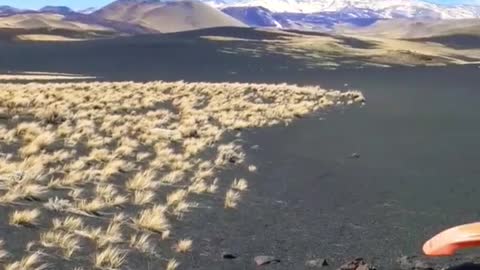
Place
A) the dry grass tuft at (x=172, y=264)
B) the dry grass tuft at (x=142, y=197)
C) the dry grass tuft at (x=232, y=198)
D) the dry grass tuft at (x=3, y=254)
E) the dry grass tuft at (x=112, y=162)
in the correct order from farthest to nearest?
the dry grass tuft at (x=232, y=198), the dry grass tuft at (x=142, y=197), the dry grass tuft at (x=112, y=162), the dry grass tuft at (x=172, y=264), the dry grass tuft at (x=3, y=254)

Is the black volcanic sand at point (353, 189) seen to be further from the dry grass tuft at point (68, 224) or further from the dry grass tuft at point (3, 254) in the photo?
the dry grass tuft at point (3, 254)

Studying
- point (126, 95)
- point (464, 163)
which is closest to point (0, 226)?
point (464, 163)

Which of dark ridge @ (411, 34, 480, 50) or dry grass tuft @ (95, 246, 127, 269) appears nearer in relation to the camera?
dry grass tuft @ (95, 246, 127, 269)

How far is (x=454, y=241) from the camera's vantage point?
627cm

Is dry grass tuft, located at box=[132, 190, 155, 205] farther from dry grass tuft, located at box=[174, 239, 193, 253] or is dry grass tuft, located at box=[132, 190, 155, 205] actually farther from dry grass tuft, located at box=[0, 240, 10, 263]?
dry grass tuft, located at box=[0, 240, 10, 263]

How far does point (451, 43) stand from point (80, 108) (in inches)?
5456

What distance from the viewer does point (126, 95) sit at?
2988 cm

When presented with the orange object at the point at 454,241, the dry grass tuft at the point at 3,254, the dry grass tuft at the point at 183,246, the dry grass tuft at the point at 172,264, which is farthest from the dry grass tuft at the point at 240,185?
the orange object at the point at 454,241

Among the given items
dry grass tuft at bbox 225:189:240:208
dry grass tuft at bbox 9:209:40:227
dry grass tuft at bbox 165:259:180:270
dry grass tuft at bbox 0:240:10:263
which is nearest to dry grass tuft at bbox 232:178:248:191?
dry grass tuft at bbox 225:189:240:208

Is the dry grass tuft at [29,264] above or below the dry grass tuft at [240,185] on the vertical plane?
above

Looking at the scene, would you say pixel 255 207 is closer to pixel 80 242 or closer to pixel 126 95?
pixel 80 242

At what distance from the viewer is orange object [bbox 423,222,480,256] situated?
6.22 metres

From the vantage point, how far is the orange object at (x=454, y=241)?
6219 mm

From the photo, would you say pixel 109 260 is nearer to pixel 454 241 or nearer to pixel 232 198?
pixel 454 241
